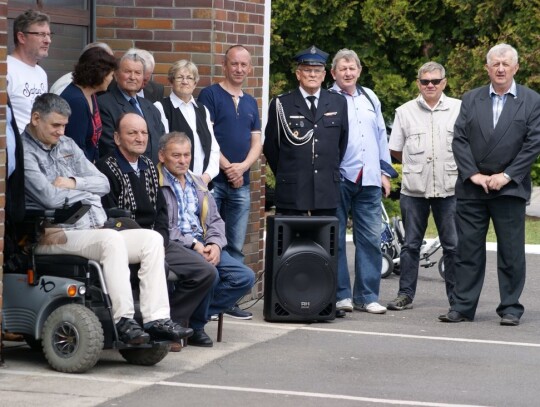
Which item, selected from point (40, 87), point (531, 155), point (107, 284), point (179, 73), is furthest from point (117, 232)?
point (531, 155)

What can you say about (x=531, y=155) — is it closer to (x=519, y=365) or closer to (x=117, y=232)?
(x=519, y=365)

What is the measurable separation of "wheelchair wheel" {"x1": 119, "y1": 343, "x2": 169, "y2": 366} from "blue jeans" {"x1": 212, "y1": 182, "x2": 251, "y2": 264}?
2.38 metres

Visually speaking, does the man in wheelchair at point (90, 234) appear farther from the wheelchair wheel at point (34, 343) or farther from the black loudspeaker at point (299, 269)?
the black loudspeaker at point (299, 269)

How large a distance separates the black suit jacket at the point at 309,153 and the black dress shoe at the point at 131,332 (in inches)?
112

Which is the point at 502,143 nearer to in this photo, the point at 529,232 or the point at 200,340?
the point at 200,340

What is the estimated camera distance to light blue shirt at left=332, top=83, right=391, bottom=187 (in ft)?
36.8

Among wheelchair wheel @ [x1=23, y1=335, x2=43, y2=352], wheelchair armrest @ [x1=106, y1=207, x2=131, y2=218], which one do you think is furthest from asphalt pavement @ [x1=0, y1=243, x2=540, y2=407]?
wheelchair armrest @ [x1=106, y1=207, x2=131, y2=218]

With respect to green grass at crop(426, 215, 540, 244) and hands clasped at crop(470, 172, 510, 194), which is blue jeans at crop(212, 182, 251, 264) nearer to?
hands clasped at crop(470, 172, 510, 194)

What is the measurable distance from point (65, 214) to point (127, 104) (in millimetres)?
1522

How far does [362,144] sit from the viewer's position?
11.2m

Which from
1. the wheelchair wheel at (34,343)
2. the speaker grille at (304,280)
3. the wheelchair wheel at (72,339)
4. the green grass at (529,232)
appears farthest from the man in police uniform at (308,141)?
the green grass at (529,232)

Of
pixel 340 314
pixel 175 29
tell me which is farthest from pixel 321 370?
pixel 175 29

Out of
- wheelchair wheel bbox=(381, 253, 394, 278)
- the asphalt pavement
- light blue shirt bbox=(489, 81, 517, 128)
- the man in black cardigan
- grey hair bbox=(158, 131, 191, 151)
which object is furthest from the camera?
wheelchair wheel bbox=(381, 253, 394, 278)

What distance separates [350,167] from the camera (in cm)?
1121
